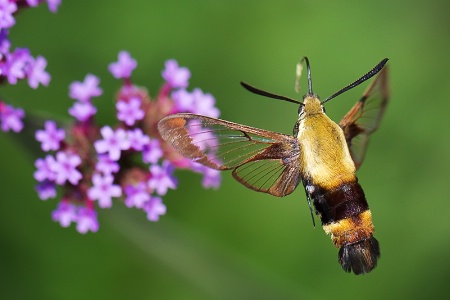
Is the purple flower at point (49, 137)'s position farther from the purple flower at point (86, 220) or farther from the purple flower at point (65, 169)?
the purple flower at point (86, 220)

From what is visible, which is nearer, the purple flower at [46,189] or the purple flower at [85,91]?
the purple flower at [46,189]

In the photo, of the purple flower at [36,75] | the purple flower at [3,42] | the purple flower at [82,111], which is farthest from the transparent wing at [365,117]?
the purple flower at [3,42]

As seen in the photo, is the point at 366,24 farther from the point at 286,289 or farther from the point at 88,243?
the point at 88,243

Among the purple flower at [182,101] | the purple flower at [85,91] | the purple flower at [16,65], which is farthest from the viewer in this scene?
the purple flower at [182,101]

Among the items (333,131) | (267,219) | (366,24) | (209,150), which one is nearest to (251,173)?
(209,150)

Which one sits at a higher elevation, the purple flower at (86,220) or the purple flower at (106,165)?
the purple flower at (106,165)

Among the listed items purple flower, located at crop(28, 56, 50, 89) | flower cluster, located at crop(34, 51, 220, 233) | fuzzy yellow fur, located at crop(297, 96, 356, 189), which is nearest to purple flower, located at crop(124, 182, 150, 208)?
flower cluster, located at crop(34, 51, 220, 233)

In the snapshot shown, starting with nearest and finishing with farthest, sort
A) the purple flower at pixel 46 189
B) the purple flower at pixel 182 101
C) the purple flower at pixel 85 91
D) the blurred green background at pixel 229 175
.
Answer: the purple flower at pixel 46 189 → the purple flower at pixel 85 91 → the purple flower at pixel 182 101 → the blurred green background at pixel 229 175

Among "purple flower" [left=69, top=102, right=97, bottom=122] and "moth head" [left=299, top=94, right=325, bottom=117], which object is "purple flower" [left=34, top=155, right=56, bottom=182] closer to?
"purple flower" [left=69, top=102, right=97, bottom=122]
